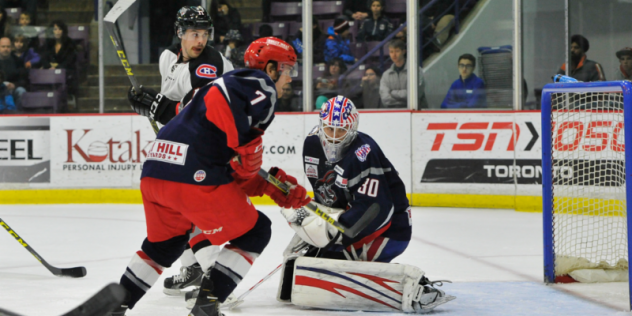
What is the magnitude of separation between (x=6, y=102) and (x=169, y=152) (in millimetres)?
5414

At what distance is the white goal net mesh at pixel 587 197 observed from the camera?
3.23 meters

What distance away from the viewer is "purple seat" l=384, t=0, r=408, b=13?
6508mm

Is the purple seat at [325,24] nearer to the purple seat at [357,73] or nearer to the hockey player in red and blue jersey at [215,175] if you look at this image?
the purple seat at [357,73]

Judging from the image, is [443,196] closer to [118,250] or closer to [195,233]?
[118,250]

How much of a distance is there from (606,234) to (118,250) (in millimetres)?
2701

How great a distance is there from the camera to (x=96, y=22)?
6953 millimetres

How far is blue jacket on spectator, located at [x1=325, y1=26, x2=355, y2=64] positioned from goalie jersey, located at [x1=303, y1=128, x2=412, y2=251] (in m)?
4.01

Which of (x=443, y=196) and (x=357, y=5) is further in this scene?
(x=357, y=5)

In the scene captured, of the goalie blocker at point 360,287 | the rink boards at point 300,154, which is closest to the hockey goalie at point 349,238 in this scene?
the goalie blocker at point 360,287

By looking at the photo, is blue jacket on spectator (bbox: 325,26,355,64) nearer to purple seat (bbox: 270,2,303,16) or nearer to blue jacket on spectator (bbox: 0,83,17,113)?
purple seat (bbox: 270,2,303,16)

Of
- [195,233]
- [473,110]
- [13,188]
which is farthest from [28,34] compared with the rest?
[195,233]

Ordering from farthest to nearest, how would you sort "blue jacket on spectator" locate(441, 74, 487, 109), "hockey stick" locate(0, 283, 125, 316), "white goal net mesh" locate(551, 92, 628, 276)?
1. "blue jacket on spectator" locate(441, 74, 487, 109)
2. "white goal net mesh" locate(551, 92, 628, 276)
3. "hockey stick" locate(0, 283, 125, 316)

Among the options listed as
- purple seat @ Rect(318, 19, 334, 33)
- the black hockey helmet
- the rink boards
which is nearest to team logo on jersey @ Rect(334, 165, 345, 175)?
the black hockey helmet

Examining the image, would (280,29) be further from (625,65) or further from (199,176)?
(199,176)
